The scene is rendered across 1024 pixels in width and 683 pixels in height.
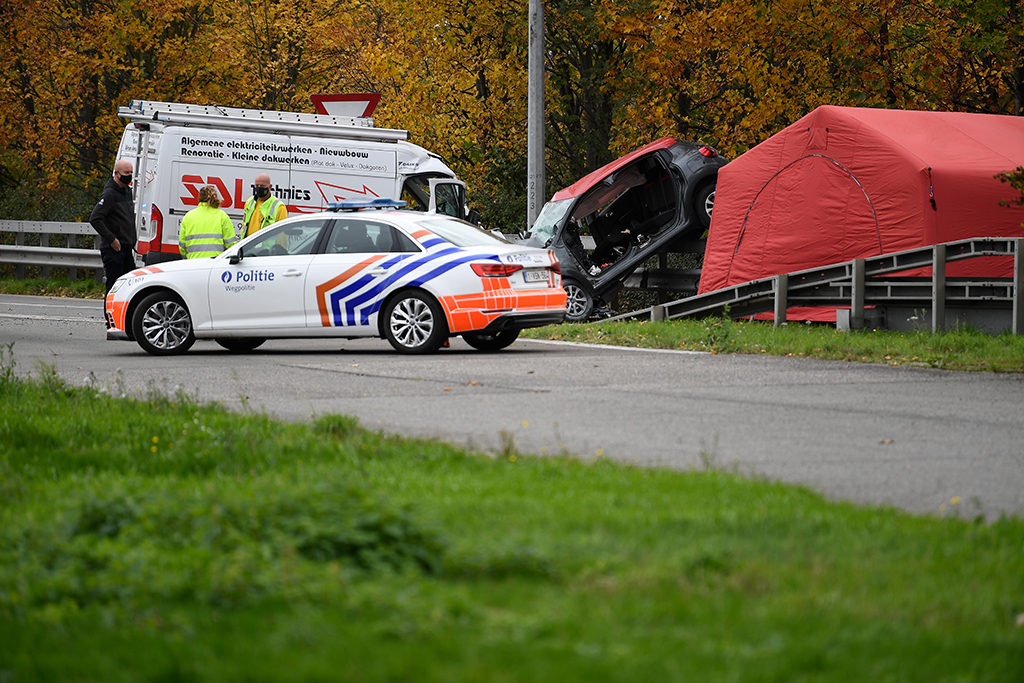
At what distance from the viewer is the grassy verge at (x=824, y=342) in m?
12.1

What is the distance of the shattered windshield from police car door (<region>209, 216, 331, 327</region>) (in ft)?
22.2

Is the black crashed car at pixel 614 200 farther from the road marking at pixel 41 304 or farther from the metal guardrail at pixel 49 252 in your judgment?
the metal guardrail at pixel 49 252

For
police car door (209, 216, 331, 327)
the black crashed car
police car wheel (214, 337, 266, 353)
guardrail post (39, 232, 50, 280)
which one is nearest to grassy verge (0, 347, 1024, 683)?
police car door (209, 216, 331, 327)

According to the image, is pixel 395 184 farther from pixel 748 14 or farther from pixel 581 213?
pixel 748 14

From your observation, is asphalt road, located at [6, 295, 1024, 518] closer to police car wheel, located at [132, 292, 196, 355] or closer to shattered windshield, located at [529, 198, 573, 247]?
police car wheel, located at [132, 292, 196, 355]

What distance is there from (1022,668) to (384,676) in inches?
64.9

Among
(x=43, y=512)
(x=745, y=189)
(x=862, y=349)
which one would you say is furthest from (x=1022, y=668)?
(x=745, y=189)

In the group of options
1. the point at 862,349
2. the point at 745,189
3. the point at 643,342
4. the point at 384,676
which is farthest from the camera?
the point at 745,189

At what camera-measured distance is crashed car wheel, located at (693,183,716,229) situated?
63.5 ft

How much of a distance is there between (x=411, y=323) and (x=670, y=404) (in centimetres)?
471

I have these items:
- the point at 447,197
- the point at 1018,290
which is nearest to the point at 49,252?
the point at 447,197

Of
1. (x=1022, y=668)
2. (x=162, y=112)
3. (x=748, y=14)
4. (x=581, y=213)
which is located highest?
(x=748, y=14)

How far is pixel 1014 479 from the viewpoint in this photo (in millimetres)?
6141

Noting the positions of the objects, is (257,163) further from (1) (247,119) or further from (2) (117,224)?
(2) (117,224)
